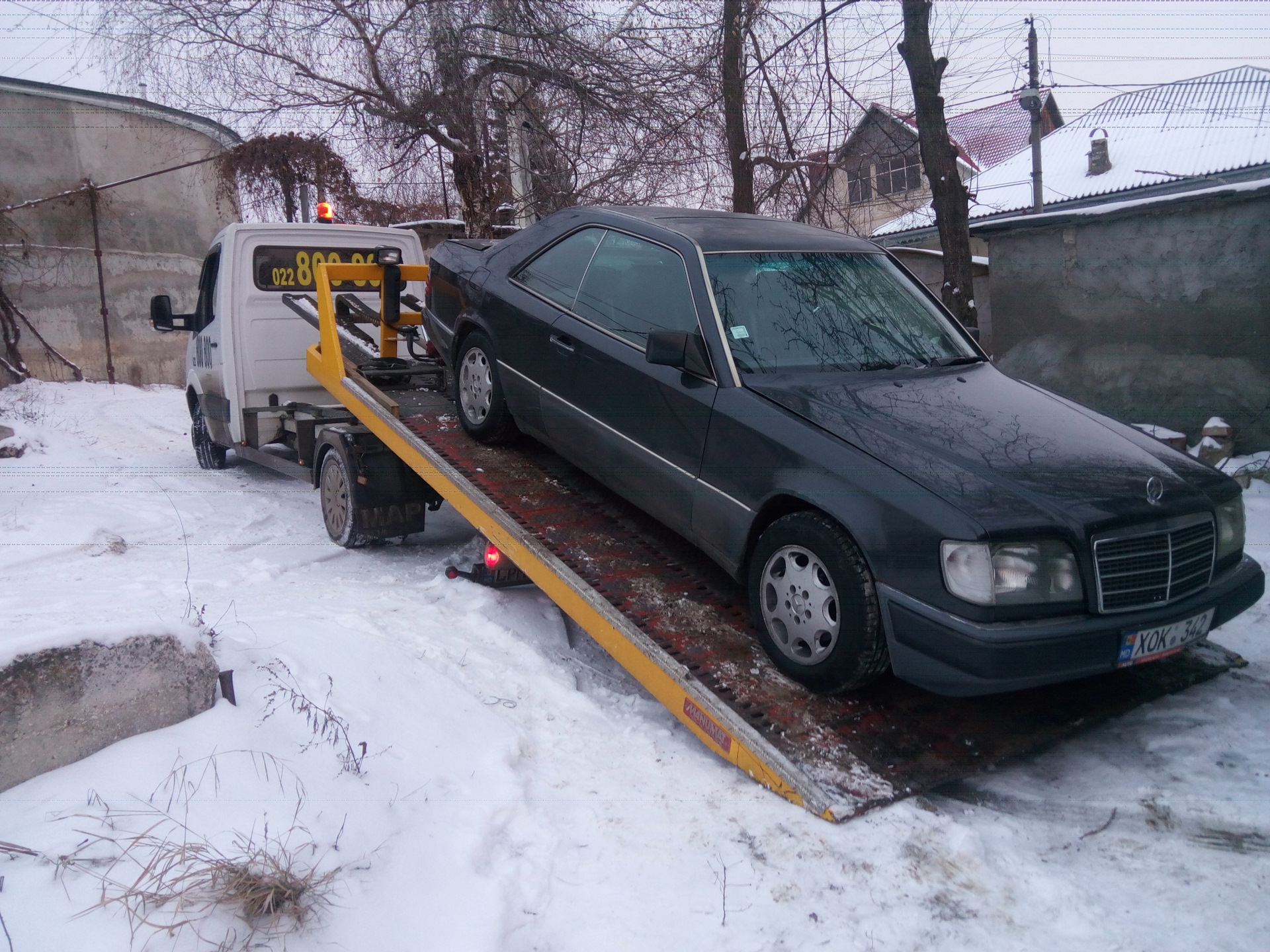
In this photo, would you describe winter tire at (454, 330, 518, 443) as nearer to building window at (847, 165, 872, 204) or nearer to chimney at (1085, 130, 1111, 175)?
building window at (847, 165, 872, 204)

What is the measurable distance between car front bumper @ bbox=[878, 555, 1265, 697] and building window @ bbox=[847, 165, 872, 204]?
378 inches

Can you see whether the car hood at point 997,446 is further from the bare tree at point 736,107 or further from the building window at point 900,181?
the building window at point 900,181

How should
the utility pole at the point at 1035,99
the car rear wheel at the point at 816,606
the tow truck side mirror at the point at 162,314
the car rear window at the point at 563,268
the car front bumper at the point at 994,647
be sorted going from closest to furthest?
the car front bumper at the point at 994,647
the car rear wheel at the point at 816,606
the car rear window at the point at 563,268
the tow truck side mirror at the point at 162,314
the utility pole at the point at 1035,99

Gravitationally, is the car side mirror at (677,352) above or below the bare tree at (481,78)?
below

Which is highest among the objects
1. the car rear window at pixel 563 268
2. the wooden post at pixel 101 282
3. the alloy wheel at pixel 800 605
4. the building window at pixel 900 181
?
the building window at pixel 900 181

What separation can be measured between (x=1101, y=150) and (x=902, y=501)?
24.5m

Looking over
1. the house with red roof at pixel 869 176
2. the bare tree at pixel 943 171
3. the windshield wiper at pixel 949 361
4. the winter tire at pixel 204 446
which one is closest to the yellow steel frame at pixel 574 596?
the windshield wiper at pixel 949 361

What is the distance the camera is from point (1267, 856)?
9.59ft

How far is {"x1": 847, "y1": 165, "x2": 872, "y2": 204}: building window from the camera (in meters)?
12.0

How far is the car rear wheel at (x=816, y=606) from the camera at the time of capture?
10.8ft

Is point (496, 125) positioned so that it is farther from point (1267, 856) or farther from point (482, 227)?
point (1267, 856)

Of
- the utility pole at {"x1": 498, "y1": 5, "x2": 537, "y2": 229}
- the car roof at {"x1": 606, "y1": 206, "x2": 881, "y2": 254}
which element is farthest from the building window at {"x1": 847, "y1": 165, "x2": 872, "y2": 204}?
the car roof at {"x1": 606, "y1": 206, "x2": 881, "y2": 254}

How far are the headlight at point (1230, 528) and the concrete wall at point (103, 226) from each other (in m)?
15.3

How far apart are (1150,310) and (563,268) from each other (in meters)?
5.75
